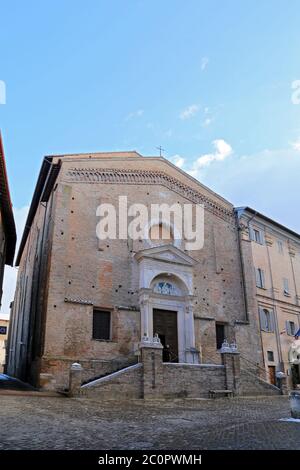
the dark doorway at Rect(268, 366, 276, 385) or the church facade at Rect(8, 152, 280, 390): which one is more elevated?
the church facade at Rect(8, 152, 280, 390)

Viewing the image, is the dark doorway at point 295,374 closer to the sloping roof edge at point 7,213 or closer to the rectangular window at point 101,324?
the rectangular window at point 101,324

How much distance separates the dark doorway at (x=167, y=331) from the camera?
2069cm

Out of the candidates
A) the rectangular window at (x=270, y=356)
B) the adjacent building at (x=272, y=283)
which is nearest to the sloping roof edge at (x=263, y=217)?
the adjacent building at (x=272, y=283)

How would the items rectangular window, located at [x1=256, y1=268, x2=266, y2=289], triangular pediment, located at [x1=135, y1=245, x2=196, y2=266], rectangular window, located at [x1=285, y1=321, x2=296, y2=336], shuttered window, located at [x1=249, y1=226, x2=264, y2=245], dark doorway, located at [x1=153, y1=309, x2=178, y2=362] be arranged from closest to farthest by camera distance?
dark doorway, located at [x1=153, y1=309, x2=178, y2=362] < triangular pediment, located at [x1=135, y1=245, x2=196, y2=266] < rectangular window, located at [x1=256, y1=268, x2=266, y2=289] < shuttered window, located at [x1=249, y1=226, x2=264, y2=245] < rectangular window, located at [x1=285, y1=321, x2=296, y2=336]

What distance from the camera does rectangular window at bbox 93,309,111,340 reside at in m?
19.0

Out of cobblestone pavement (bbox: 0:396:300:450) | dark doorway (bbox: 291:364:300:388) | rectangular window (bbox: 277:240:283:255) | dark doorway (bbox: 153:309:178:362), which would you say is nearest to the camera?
cobblestone pavement (bbox: 0:396:300:450)

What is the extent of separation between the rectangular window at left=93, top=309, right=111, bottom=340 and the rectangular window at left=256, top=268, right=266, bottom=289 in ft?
38.3

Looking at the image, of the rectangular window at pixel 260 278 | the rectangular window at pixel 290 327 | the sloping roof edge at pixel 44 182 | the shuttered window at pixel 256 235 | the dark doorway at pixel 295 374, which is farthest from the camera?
the rectangular window at pixel 290 327

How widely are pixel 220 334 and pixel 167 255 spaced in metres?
5.43

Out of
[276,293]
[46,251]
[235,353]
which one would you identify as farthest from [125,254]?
[276,293]

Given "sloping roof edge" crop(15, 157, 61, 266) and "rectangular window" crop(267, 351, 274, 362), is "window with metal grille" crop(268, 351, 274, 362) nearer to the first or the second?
"rectangular window" crop(267, 351, 274, 362)

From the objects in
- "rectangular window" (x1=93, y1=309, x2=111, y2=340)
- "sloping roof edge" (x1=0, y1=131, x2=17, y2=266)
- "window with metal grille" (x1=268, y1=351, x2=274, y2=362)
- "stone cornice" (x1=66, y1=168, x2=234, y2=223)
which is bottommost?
"window with metal grille" (x1=268, y1=351, x2=274, y2=362)

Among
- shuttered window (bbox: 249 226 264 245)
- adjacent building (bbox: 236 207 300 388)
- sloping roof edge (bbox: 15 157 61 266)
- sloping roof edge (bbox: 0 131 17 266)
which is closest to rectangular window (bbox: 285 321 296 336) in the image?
adjacent building (bbox: 236 207 300 388)

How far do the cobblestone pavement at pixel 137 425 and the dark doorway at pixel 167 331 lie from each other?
244 inches
